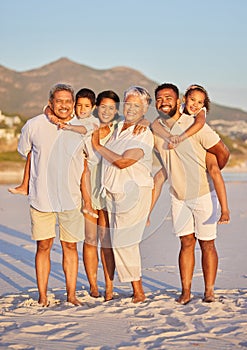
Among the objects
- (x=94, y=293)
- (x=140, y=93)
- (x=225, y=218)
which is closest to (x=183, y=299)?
(x=225, y=218)

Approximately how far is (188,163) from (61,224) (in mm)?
1183

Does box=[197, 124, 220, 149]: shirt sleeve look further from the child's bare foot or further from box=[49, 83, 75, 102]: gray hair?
box=[49, 83, 75, 102]: gray hair

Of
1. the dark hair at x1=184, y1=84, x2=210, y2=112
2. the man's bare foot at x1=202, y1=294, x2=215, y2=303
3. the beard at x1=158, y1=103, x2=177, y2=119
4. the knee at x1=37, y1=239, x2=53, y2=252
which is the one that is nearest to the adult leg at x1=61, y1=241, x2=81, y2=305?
the knee at x1=37, y1=239, x2=53, y2=252

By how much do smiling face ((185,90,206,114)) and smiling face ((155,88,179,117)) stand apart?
176mm

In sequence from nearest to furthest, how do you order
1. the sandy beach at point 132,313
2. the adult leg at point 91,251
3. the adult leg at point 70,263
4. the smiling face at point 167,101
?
the sandy beach at point 132,313 → the smiling face at point 167,101 → the adult leg at point 70,263 → the adult leg at point 91,251

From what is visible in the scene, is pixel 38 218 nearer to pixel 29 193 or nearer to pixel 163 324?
pixel 29 193

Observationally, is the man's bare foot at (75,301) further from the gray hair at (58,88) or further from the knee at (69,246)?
the gray hair at (58,88)

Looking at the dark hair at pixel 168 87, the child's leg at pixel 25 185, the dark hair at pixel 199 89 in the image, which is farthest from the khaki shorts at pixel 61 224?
the dark hair at pixel 199 89

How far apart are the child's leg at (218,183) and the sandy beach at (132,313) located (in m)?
0.70

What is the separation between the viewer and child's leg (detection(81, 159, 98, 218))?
5.27m

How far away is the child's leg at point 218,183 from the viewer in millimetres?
5133

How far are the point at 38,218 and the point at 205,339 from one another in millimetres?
1812

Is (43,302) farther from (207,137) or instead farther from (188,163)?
(207,137)

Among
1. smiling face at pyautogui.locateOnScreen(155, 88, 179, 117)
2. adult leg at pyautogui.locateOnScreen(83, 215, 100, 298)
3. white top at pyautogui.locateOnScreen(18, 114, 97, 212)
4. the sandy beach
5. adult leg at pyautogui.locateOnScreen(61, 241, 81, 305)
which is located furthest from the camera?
adult leg at pyautogui.locateOnScreen(83, 215, 100, 298)
